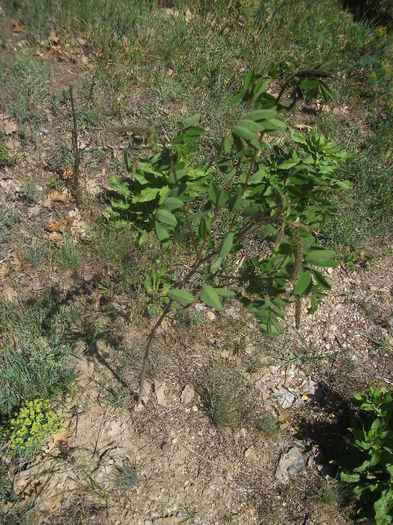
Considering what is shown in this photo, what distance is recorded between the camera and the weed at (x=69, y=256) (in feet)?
10.0

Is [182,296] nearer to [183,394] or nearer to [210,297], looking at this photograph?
[210,297]

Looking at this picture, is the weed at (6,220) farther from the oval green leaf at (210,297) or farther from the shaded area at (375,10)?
the shaded area at (375,10)

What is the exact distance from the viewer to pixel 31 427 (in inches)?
93.0

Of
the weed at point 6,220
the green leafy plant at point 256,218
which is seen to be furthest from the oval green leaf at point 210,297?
the weed at point 6,220

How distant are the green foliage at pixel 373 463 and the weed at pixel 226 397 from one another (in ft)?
2.25

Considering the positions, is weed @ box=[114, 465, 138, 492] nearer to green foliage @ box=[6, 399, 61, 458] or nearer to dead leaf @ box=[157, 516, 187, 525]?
dead leaf @ box=[157, 516, 187, 525]

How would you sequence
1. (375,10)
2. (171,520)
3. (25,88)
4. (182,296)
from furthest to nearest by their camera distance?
(375,10), (25,88), (171,520), (182,296)

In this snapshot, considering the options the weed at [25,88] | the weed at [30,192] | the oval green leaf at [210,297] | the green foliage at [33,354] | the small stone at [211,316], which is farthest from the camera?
the weed at [25,88]

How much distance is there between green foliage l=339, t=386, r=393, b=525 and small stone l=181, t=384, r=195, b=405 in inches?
39.4

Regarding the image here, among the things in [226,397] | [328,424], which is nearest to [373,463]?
[328,424]

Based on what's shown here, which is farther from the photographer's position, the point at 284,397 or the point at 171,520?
the point at 284,397

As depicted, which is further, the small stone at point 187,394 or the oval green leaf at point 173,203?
the small stone at point 187,394

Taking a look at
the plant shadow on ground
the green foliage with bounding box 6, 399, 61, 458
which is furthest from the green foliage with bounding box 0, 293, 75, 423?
the plant shadow on ground

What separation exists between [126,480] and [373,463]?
4.60 feet
